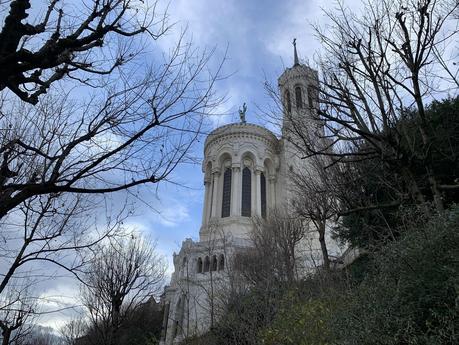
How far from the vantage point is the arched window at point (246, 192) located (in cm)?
2601

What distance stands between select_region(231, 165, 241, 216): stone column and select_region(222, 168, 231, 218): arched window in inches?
29.5

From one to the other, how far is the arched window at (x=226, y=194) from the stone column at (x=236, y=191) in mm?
750

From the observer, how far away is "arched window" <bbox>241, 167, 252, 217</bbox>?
26.0m

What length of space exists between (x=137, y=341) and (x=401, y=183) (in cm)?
1826

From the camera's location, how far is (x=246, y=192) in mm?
26984

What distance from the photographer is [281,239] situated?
52.2 ft

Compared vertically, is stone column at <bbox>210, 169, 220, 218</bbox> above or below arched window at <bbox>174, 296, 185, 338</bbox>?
above

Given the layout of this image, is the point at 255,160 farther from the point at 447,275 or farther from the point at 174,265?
the point at 447,275

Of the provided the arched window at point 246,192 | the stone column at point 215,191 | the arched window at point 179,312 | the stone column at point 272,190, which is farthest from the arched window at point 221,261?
the stone column at point 272,190

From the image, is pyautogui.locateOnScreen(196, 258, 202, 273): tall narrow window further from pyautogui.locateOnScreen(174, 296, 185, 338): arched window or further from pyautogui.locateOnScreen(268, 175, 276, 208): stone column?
pyautogui.locateOnScreen(268, 175, 276, 208): stone column

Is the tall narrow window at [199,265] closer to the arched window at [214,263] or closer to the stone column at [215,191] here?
the arched window at [214,263]

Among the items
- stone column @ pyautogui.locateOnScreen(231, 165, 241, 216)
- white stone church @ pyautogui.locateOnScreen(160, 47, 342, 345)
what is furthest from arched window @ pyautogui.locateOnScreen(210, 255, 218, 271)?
stone column @ pyautogui.locateOnScreen(231, 165, 241, 216)

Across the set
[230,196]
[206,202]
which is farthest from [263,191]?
[206,202]

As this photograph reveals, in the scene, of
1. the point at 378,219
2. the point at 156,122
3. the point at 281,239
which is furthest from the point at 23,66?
the point at 281,239
